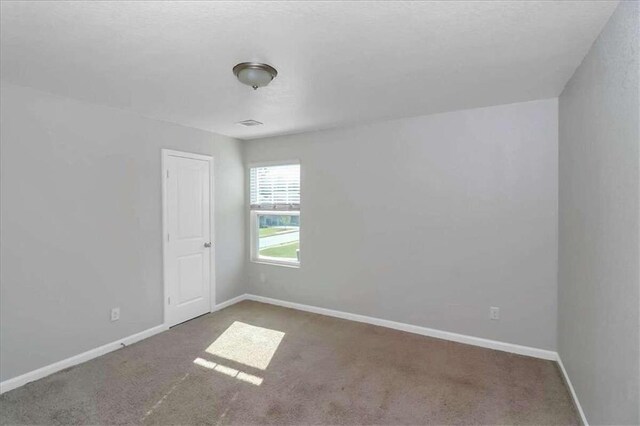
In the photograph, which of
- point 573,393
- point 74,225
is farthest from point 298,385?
point 74,225

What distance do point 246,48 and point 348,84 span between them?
902 mm

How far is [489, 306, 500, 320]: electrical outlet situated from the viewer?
3.12 m

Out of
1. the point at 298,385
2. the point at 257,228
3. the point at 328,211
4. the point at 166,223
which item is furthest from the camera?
the point at 257,228

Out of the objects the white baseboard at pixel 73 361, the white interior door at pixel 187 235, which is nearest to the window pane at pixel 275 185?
the white interior door at pixel 187 235

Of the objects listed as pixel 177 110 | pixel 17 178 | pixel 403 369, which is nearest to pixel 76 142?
pixel 17 178

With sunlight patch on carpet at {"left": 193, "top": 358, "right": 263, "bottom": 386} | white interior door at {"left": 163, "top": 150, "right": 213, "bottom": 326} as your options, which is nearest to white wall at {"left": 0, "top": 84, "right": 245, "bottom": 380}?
white interior door at {"left": 163, "top": 150, "right": 213, "bottom": 326}

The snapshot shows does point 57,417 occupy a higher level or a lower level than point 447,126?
lower

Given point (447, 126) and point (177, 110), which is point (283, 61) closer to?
point (177, 110)

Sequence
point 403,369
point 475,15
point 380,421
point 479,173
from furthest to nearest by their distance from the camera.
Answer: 1. point 479,173
2. point 403,369
3. point 380,421
4. point 475,15

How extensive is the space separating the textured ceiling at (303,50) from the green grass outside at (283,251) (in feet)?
6.98

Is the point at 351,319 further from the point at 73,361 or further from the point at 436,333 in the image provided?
the point at 73,361

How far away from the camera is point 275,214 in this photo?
4.62 m

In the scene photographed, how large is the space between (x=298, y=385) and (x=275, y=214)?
8.37 ft

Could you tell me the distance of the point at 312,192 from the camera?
418 centimetres
